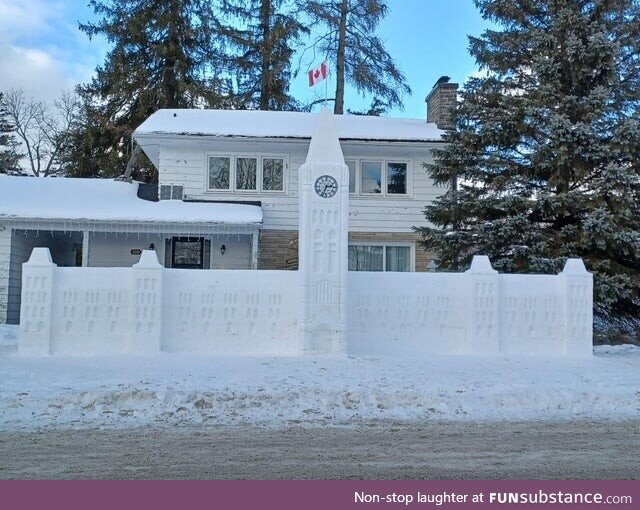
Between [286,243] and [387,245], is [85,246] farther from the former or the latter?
[387,245]

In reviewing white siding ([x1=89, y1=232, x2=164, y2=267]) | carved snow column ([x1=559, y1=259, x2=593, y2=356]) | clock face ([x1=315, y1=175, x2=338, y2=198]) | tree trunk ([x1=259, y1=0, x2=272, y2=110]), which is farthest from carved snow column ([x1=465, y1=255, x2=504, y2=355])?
tree trunk ([x1=259, y1=0, x2=272, y2=110])

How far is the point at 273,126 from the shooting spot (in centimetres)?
1969

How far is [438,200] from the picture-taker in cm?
1638

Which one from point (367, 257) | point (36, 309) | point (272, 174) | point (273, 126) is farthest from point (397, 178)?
point (36, 309)

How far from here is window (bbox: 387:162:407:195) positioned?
62.9 feet

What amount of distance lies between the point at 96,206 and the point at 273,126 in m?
5.82

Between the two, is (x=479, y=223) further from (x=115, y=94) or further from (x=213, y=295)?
(x=115, y=94)

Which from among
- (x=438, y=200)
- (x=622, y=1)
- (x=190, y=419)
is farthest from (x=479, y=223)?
(x=190, y=419)

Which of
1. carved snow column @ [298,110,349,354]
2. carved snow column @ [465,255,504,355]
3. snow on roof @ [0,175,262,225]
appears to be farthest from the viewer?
snow on roof @ [0,175,262,225]

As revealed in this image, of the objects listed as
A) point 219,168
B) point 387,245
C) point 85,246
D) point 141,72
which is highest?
point 141,72

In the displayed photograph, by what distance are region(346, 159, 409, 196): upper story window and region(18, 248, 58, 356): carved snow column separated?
34.1 ft

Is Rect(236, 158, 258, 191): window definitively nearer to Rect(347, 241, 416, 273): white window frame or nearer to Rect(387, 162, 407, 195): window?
Rect(347, 241, 416, 273): white window frame

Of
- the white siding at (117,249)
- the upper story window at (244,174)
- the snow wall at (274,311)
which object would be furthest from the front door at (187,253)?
the snow wall at (274,311)

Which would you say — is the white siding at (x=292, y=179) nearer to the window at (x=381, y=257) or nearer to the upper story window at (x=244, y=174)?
the upper story window at (x=244, y=174)
